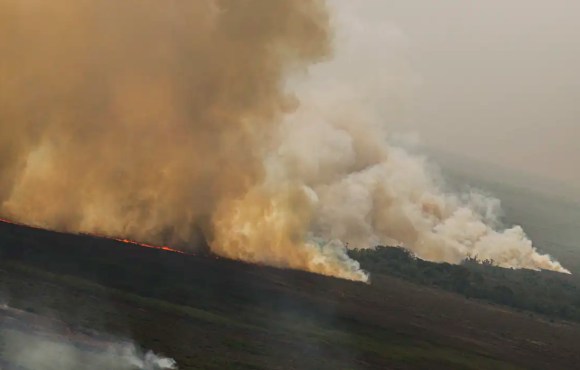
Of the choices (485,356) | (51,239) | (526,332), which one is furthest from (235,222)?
(526,332)

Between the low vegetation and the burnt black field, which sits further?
the low vegetation

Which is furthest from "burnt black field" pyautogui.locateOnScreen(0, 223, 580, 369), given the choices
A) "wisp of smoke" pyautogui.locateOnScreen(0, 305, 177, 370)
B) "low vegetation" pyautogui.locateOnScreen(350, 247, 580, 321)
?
"low vegetation" pyautogui.locateOnScreen(350, 247, 580, 321)

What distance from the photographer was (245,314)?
274 feet

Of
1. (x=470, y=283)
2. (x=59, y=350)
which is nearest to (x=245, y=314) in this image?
(x=59, y=350)

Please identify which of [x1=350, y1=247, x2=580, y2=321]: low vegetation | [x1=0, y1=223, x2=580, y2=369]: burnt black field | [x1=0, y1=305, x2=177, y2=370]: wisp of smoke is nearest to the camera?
[x1=0, y1=305, x2=177, y2=370]: wisp of smoke

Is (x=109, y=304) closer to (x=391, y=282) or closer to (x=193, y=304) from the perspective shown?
(x=193, y=304)

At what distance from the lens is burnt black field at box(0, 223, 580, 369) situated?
220 ft

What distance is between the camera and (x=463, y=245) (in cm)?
19888

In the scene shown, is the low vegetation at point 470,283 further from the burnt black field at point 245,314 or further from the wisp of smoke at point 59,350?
the wisp of smoke at point 59,350

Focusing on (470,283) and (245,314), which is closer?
(245,314)

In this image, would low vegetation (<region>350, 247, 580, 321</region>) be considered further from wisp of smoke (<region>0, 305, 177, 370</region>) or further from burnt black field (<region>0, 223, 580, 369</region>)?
wisp of smoke (<region>0, 305, 177, 370</region>)

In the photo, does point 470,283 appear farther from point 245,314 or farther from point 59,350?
point 59,350

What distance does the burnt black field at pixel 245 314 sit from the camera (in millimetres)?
67000

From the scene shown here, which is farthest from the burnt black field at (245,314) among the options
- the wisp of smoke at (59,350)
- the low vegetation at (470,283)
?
the low vegetation at (470,283)
